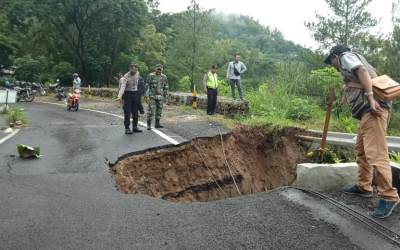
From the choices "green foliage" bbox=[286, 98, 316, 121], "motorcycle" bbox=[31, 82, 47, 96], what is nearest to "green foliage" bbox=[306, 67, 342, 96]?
"green foliage" bbox=[286, 98, 316, 121]

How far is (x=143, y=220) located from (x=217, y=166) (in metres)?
5.82

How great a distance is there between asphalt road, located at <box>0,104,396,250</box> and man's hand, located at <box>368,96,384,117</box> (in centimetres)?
128

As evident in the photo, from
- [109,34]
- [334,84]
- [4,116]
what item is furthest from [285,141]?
[109,34]

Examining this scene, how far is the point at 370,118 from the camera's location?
217 inches

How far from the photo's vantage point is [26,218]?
5.46m

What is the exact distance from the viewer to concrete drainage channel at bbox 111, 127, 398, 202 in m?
9.48

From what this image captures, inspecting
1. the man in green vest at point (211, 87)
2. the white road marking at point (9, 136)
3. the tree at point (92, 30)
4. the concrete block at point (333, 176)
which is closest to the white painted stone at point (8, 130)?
the white road marking at point (9, 136)

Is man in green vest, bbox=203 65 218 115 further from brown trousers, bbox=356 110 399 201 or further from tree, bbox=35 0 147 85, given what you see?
tree, bbox=35 0 147 85

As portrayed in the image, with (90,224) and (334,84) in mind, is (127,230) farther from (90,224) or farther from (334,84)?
(334,84)

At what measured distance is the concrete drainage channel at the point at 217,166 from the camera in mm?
9484

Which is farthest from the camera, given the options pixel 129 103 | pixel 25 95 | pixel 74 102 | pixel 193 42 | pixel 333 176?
pixel 193 42

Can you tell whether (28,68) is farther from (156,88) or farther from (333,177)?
(333,177)

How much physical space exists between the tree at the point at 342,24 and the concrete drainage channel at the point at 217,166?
18.2m

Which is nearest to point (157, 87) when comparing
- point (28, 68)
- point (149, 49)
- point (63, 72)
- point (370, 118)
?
point (370, 118)
